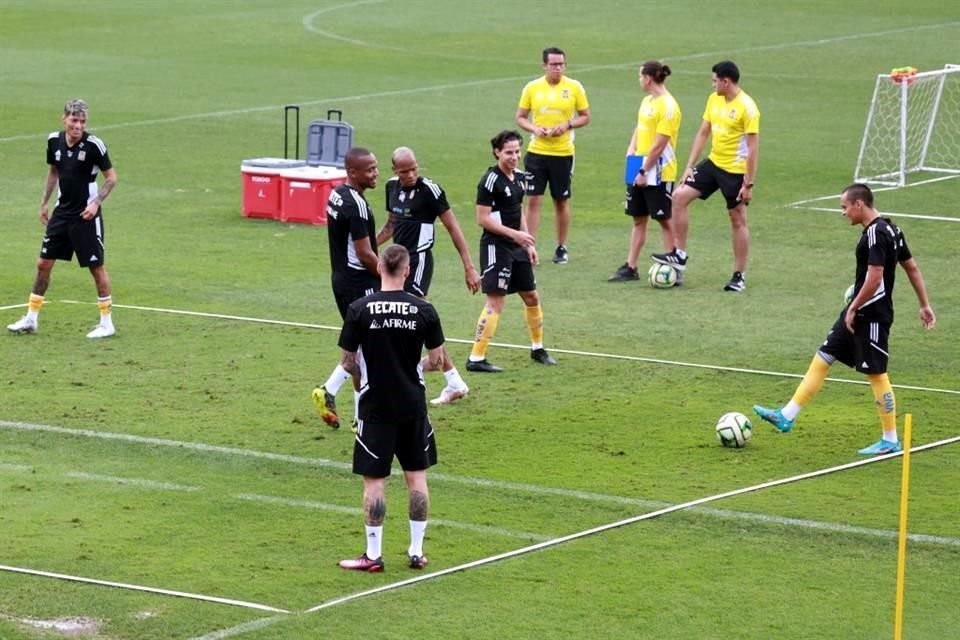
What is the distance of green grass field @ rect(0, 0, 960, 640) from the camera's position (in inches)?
439

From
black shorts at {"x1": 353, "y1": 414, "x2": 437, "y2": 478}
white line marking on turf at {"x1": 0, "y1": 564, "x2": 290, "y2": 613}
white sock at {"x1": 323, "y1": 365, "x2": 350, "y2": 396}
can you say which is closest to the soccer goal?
white sock at {"x1": 323, "y1": 365, "x2": 350, "y2": 396}

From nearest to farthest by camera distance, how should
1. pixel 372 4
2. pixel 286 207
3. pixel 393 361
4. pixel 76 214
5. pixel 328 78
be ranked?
pixel 393 361 → pixel 76 214 → pixel 286 207 → pixel 328 78 → pixel 372 4

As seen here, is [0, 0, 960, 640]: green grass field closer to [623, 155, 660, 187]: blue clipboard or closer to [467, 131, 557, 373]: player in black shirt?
[467, 131, 557, 373]: player in black shirt

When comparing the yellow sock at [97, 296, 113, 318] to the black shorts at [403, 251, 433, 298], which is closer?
the black shorts at [403, 251, 433, 298]

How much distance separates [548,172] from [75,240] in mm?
6463

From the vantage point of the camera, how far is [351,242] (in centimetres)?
1473

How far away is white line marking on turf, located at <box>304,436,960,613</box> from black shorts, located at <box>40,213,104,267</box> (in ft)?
24.4

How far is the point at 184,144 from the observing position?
31.1 metres

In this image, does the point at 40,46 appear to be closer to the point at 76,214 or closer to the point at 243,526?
the point at 76,214

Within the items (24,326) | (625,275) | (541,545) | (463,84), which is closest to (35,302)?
(24,326)

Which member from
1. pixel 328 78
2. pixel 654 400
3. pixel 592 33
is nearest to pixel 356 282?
pixel 654 400

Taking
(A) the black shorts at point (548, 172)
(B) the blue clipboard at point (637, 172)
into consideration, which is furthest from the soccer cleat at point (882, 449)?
(A) the black shorts at point (548, 172)

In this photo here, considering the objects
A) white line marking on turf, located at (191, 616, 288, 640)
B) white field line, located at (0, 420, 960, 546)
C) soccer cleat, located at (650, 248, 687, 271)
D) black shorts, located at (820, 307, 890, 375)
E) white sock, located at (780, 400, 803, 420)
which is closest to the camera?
white line marking on turf, located at (191, 616, 288, 640)

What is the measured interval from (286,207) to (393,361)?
13.8 m
